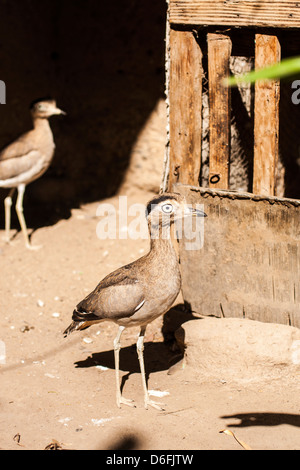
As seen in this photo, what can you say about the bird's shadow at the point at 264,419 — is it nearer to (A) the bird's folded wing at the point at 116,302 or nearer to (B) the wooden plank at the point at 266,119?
(A) the bird's folded wing at the point at 116,302

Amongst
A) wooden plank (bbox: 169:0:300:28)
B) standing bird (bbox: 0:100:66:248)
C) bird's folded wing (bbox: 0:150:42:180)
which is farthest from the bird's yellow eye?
bird's folded wing (bbox: 0:150:42:180)

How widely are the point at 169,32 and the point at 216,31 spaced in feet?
1.26

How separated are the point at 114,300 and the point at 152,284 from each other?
1.02 feet

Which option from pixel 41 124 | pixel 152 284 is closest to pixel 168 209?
pixel 152 284

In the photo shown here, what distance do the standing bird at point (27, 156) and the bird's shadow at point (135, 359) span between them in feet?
9.17

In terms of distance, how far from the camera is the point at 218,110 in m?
4.45

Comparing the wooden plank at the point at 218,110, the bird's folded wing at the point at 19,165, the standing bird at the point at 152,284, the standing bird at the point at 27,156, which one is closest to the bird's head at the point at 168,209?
the standing bird at the point at 152,284

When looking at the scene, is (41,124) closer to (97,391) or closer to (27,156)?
(27,156)

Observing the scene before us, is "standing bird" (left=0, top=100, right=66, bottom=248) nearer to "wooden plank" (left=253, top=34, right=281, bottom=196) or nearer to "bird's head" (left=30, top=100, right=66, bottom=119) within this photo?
"bird's head" (left=30, top=100, right=66, bottom=119)

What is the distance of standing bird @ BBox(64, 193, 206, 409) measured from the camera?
4211mm

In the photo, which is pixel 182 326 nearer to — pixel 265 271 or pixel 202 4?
pixel 265 271

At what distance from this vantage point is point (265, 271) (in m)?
4.44

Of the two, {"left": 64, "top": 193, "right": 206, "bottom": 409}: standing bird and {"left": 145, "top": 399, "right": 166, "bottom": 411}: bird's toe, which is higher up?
{"left": 64, "top": 193, "right": 206, "bottom": 409}: standing bird
